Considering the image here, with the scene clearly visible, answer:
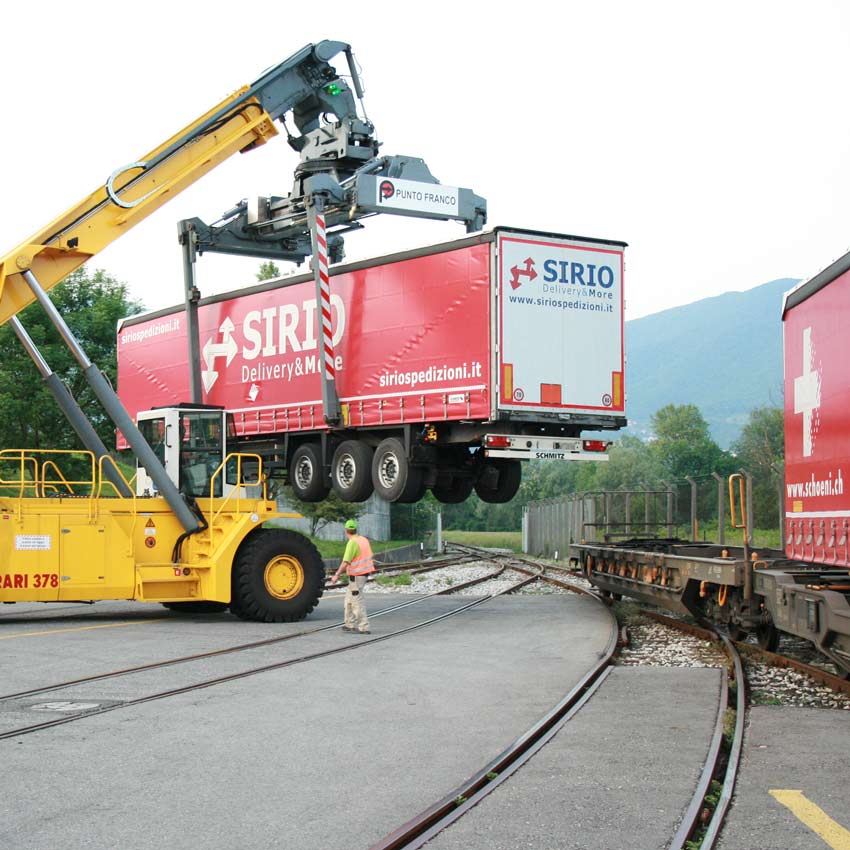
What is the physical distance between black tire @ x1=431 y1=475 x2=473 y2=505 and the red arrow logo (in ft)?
11.9

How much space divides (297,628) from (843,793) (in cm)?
1084

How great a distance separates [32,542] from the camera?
55.3ft

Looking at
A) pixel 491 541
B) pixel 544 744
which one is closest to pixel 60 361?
pixel 544 744

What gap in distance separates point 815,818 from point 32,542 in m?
12.9

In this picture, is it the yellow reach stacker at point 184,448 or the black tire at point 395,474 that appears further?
the black tire at point 395,474

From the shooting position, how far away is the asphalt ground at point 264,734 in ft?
20.9

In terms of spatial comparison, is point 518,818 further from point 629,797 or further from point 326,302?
point 326,302

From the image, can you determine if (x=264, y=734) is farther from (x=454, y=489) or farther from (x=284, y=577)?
A: (x=454, y=489)

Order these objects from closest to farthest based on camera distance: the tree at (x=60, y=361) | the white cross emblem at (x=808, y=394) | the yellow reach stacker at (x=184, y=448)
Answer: the white cross emblem at (x=808, y=394) < the yellow reach stacker at (x=184, y=448) < the tree at (x=60, y=361)

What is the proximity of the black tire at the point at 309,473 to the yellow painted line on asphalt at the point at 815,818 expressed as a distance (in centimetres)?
1389

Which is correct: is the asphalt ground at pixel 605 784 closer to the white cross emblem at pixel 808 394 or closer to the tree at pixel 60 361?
the white cross emblem at pixel 808 394

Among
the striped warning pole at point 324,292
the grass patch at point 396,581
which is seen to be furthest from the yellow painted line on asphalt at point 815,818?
the grass patch at point 396,581

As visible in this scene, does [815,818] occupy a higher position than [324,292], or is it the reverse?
[324,292]

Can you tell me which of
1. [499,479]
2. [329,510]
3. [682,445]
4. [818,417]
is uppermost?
[682,445]
